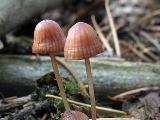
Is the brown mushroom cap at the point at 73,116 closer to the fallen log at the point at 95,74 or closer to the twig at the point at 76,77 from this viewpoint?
the twig at the point at 76,77

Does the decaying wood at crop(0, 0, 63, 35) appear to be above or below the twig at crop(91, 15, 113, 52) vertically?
above

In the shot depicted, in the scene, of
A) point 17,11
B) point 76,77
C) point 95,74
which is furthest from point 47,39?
point 17,11

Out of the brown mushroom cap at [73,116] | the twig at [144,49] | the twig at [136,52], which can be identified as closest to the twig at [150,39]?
the twig at [144,49]

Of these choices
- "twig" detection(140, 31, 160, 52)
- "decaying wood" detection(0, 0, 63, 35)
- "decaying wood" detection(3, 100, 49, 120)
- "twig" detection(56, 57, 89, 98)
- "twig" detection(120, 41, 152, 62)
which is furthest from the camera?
"twig" detection(140, 31, 160, 52)

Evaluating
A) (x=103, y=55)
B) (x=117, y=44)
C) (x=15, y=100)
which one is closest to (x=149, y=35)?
(x=117, y=44)

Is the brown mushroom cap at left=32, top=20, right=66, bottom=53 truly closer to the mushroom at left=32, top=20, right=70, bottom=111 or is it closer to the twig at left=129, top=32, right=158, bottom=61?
the mushroom at left=32, top=20, right=70, bottom=111

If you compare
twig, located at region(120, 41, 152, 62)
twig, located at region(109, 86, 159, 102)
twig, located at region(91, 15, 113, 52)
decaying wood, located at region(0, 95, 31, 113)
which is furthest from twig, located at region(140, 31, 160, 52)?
decaying wood, located at region(0, 95, 31, 113)

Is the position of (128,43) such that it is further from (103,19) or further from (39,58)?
(39,58)
